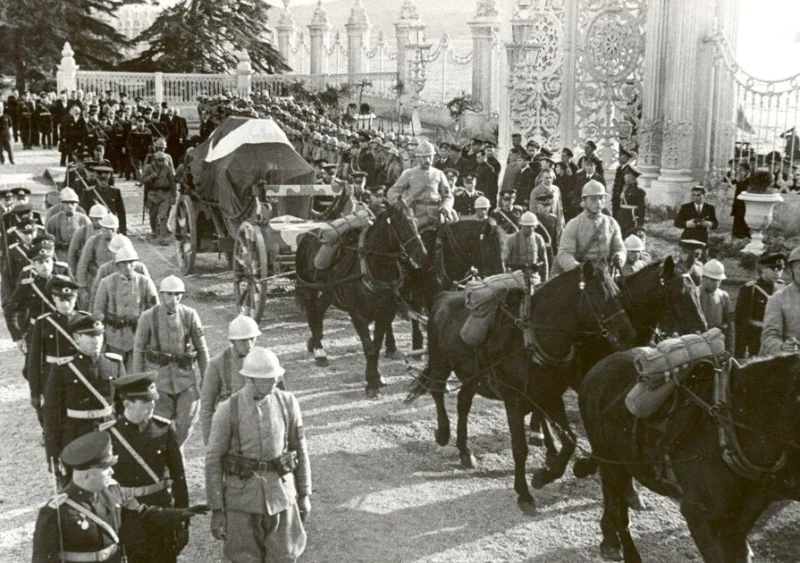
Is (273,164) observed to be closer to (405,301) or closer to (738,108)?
(405,301)

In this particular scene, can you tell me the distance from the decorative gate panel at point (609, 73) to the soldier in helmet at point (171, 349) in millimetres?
12978

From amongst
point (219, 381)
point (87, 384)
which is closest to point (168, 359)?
point (87, 384)

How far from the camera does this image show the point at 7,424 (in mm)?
10000

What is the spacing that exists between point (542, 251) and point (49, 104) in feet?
85.4

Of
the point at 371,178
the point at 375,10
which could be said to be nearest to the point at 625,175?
the point at 371,178

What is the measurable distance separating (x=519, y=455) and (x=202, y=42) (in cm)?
3961

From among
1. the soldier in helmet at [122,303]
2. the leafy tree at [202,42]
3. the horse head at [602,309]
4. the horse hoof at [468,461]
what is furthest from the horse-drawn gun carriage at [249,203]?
the leafy tree at [202,42]

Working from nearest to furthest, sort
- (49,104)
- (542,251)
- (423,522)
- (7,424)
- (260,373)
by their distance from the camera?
(260,373) → (423,522) → (7,424) → (542,251) → (49,104)

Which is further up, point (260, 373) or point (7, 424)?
point (260, 373)

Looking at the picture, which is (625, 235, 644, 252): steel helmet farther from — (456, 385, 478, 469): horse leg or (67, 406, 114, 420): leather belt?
(67, 406, 114, 420): leather belt

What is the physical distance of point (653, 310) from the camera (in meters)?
7.85

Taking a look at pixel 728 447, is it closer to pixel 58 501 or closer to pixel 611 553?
pixel 611 553

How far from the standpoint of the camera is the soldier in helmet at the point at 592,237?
927 cm

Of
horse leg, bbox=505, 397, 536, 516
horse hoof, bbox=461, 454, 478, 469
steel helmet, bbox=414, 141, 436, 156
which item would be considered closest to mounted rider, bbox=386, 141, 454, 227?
steel helmet, bbox=414, 141, 436, 156
